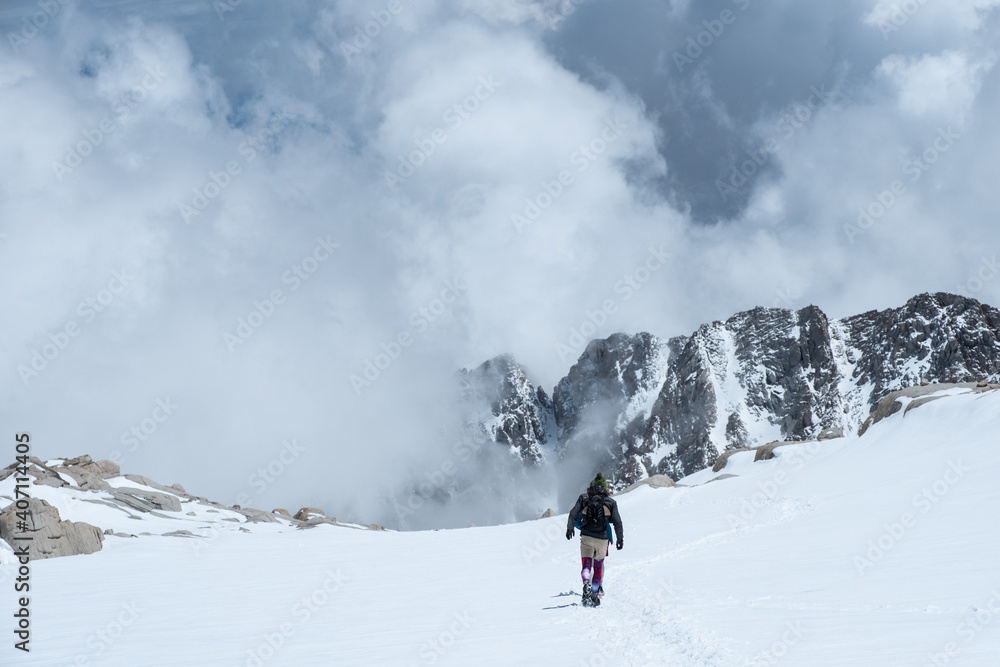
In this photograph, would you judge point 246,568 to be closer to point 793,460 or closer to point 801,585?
point 801,585

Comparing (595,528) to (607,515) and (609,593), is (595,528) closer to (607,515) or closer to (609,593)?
(607,515)

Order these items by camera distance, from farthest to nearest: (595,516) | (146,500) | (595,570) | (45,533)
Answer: (146,500), (45,533), (595,516), (595,570)

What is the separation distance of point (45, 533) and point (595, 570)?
19651 mm

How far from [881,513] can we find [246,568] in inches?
670

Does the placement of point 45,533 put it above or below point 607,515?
above

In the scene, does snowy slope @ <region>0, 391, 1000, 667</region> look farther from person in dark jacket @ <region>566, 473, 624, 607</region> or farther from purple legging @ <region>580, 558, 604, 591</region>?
person in dark jacket @ <region>566, 473, 624, 607</region>

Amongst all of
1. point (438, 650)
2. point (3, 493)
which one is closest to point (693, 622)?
point (438, 650)

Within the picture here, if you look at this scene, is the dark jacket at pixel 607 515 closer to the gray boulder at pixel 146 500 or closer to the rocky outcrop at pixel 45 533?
the rocky outcrop at pixel 45 533

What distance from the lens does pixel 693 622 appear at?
858cm

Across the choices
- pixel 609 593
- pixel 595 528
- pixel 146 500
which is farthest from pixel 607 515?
pixel 146 500

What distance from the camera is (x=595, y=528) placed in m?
11.5

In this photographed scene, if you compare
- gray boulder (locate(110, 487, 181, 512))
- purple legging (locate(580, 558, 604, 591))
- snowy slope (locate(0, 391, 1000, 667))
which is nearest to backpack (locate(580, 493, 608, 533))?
purple legging (locate(580, 558, 604, 591))

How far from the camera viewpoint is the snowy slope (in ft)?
24.9

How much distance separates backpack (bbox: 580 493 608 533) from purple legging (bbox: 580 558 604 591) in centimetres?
51
